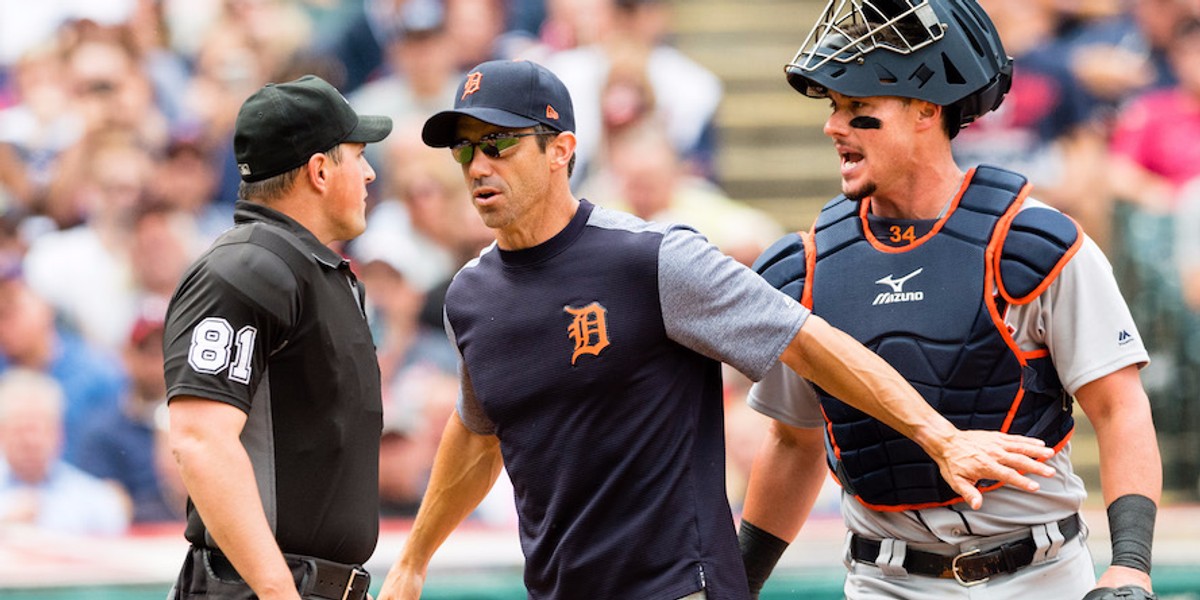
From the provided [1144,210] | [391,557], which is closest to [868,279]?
[391,557]

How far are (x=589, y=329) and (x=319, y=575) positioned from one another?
0.86 metres

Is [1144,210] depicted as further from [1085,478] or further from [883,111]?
[883,111]

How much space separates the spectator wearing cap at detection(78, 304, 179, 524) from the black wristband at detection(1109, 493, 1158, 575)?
18.2ft

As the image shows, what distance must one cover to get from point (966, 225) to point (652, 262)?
761 millimetres

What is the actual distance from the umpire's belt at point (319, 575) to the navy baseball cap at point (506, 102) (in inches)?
41.2

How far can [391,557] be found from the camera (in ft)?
25.2

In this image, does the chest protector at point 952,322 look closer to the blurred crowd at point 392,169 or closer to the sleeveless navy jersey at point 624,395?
the sleeveless navy jersey at point 624,395

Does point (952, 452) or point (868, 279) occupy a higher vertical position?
point (868, 279)

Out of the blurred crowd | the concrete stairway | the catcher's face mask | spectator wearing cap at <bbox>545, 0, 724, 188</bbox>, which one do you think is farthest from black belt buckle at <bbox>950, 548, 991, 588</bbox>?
the concrete stairway

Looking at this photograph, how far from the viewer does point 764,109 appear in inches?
416

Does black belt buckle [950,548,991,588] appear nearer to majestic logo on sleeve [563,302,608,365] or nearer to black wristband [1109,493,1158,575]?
black wristband [1109,493,1158,575]

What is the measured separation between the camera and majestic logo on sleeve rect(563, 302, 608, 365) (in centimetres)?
393

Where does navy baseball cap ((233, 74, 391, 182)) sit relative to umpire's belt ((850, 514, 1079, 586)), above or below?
above

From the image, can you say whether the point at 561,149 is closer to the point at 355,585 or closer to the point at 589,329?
the point at 589,329
